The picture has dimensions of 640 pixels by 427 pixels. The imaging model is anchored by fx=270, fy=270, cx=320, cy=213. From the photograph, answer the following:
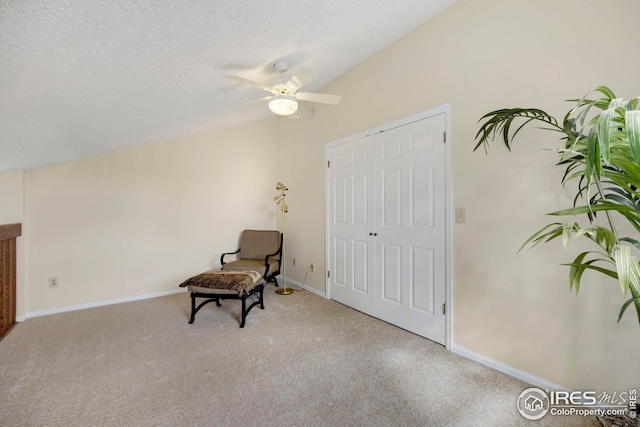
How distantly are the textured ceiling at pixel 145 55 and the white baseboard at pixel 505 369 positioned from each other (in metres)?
2.79

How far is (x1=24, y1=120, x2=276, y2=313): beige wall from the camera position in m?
3.25

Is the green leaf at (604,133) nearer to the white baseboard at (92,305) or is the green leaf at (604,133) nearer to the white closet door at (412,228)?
the white closet door at (412,228)

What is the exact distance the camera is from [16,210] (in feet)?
Result: 9.91

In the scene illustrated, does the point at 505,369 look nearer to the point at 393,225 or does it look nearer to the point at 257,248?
the point at 393,225

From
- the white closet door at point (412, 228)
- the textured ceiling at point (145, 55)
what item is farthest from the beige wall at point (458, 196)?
the textured ceiling at point (145, 55)

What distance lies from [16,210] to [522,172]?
4.94 meters

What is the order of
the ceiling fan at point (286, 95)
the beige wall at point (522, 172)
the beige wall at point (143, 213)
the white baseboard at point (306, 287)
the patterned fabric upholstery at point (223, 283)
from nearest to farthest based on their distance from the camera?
the beige wall at point (522, 172) < the ceiling fan at point (286, 95) < the patterned fabric upholstery at point (223, 283) < the beige wall at point (143, 213) < the white baseboard at point (306, 287)

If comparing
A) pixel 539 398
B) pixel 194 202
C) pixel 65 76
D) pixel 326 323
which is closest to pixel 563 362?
pixel 539 398

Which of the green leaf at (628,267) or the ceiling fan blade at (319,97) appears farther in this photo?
the ceiling fan blade at (319,97)

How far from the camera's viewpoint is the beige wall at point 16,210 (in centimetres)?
291

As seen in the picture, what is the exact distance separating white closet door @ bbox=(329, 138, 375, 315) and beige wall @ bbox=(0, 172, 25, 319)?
356 cm

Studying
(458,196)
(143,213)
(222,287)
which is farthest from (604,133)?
(143,213)

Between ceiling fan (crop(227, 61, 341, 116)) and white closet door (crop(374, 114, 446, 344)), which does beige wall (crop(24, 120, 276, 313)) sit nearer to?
ceiling fan (crop(227, 61, 341, 116))

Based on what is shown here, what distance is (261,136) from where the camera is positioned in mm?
4699
